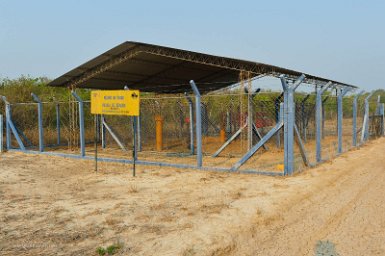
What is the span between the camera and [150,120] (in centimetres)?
1669

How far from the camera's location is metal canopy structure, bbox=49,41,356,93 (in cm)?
1115

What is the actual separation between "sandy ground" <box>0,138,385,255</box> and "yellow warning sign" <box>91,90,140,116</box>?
1.70 metres

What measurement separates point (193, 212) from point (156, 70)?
901 centimetres

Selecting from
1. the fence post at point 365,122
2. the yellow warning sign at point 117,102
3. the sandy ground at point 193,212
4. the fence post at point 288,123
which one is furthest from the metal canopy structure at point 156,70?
the sandy ground at point 193,212

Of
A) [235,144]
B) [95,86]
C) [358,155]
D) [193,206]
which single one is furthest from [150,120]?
[193,206]

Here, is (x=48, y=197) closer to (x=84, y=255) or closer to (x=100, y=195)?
(x=100, y=195)

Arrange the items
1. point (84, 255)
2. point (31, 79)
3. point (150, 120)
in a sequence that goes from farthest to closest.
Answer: point (31, 79)
point (150, 120)
point (84, 255)

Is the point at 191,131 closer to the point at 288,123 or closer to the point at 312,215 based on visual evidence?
the point at 288,123

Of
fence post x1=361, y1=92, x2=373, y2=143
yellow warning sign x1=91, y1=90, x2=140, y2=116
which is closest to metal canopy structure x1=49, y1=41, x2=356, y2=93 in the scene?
yellow warning sign x1=91, y1=90, x2=140, y2=116

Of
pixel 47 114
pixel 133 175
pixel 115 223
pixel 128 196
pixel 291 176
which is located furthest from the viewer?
pixel 47 114

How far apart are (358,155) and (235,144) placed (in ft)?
15.6

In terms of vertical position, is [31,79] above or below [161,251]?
above

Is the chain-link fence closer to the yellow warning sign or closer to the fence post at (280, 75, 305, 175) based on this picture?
the fence post at (280, 75, 305, 175)

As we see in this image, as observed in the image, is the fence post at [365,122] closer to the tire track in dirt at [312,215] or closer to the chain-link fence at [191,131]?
the chain-link fence at [191,131]
